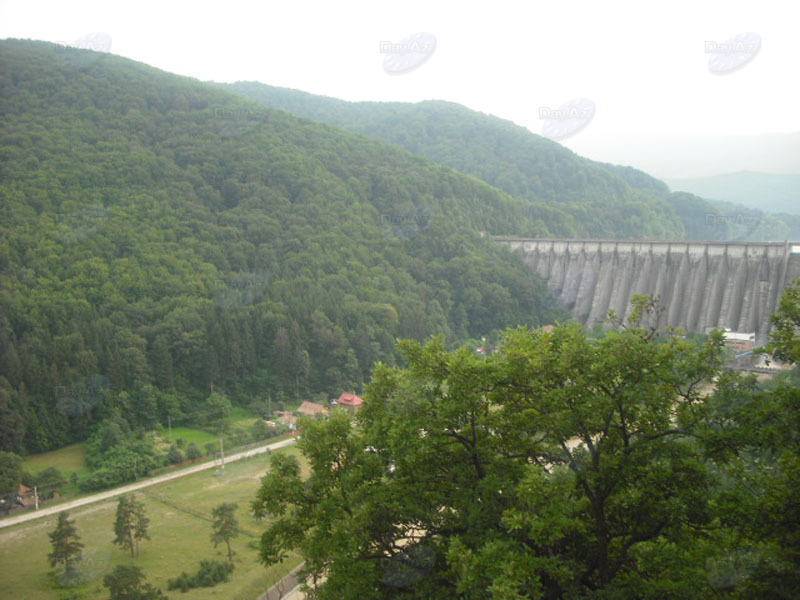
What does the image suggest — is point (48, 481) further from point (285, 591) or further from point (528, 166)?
point (528, 166)

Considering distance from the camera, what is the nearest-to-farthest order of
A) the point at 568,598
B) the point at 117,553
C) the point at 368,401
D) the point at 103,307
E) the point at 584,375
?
1. the point at 568,598
2. the point at 584,375
3. the point at 368,401
4. the point at 117,553
5. the point at 103,307

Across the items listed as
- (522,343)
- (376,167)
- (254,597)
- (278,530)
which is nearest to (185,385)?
(254,597)

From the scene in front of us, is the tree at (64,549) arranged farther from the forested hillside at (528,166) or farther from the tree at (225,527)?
the forested hillside at (528,166)

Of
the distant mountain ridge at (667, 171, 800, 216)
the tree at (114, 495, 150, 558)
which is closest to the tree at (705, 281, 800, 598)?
the tree at (114, 495, 150, 558)

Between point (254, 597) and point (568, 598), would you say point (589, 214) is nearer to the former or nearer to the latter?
point (254, 597)

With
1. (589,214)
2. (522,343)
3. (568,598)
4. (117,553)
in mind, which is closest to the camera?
(568,598)
